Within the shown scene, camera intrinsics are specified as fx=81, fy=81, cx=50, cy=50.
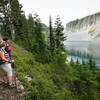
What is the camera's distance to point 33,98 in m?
3.48

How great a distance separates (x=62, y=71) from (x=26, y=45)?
46.7 feet

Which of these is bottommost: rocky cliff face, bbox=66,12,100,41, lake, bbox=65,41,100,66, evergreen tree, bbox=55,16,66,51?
lake, bbox=65,41,100,66

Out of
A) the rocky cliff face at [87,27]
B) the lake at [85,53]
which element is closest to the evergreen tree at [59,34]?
the lake at [85,53]

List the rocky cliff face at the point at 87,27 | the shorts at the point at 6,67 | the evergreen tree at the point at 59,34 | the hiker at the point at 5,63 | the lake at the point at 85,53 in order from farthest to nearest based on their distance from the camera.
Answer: the rocky cliff face at the point at 87,27
the lake at the point at 85,53
the evergreen tree at the point at 59,34
the shorts at the point at 6,67
the hiker at the point at 5,63

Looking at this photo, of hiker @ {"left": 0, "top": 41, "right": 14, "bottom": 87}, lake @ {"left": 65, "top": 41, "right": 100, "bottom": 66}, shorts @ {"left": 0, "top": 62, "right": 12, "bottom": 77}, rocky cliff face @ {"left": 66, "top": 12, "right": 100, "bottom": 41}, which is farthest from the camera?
rocky cliff face @ {"left": 66, "top": 12, "right": 100, "bottom": 41}

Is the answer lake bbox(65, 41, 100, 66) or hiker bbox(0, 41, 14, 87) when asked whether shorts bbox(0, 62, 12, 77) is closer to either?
hiker bbox(0, 41, 14, 87)

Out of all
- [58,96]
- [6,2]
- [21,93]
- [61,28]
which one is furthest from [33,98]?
[6,2]

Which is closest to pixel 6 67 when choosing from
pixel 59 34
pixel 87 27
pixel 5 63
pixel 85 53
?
pixel 5 63

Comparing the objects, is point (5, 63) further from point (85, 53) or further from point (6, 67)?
point (85, 53)

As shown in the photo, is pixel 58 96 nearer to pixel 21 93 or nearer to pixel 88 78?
pixel 21 93

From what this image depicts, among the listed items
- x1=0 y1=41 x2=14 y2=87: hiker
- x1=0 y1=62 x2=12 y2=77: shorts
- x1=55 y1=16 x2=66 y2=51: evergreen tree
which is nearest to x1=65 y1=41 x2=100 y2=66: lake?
x1=55 y1=16 x2=66 y2=51: evergreen tree

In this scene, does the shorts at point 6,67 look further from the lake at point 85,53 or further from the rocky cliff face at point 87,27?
the rocky cliff face at point 87,27

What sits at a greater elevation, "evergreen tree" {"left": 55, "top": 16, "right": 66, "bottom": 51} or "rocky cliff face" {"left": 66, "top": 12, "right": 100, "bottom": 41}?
"rocky cliff face" {"left": 66, "top": 12, "right": 100, "bottom": 41}

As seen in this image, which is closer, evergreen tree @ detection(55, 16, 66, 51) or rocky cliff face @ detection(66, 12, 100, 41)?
evergreen tree @ detection(55, 16, 66, 51)
